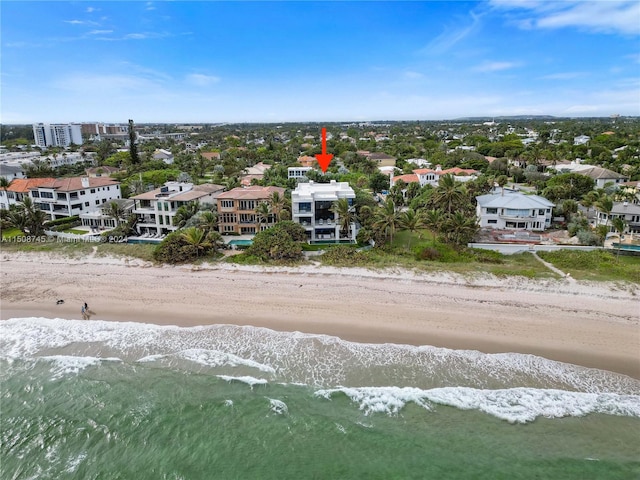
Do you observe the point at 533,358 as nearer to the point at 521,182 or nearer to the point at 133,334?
the point at 133,334

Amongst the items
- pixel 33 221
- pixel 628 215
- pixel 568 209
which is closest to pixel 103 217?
pixel 33 221

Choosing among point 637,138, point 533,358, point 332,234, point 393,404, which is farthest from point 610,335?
point 637,138

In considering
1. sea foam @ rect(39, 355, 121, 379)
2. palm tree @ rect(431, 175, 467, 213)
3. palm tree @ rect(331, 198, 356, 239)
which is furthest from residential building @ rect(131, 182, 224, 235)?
palm tree @ rect(431, 175, 467, 213)

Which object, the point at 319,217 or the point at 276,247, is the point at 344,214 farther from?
the point at 276,247

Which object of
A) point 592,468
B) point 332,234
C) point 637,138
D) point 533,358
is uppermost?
point 637,138

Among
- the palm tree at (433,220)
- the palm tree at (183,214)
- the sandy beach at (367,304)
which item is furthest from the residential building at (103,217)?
the palm tree at (433,220)
